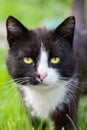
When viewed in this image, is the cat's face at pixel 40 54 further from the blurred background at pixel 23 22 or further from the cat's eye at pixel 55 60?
→ the blurred background at pixel 23 22

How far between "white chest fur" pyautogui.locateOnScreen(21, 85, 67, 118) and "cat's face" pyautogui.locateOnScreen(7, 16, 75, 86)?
17cm

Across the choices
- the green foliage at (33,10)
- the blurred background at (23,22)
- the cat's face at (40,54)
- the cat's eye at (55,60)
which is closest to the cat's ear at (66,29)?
the cat's face at (40,54)

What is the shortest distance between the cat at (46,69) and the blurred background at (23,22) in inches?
7.2

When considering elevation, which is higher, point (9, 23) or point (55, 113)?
point (9, 23)

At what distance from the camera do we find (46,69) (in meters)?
4.08

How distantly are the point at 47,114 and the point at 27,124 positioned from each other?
0.93ft

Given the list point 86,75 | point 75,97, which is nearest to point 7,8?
point 86,75

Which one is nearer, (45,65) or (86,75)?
(45,65)

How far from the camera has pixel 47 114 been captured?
4.50 metres

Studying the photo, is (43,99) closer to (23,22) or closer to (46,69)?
(46,69)

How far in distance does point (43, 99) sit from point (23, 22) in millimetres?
3508

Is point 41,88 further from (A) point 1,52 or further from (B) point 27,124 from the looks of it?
(A) point 1,52

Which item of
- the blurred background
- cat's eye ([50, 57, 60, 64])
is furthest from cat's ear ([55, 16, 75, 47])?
the blurred background

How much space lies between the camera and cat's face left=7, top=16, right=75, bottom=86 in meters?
4.12
